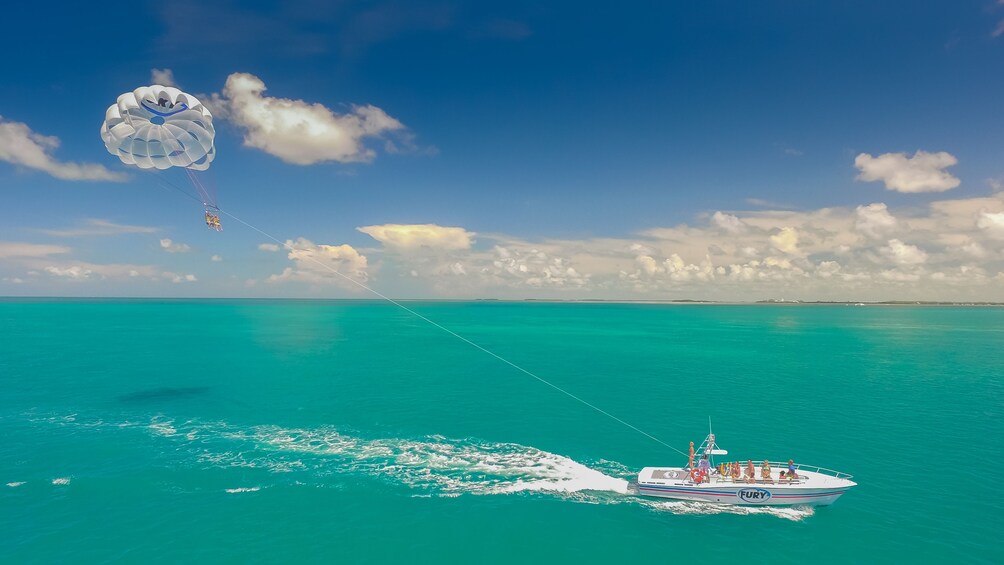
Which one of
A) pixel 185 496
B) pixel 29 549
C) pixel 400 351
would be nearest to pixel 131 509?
pixel 185 496

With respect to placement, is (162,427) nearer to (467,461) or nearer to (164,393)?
(164,393)

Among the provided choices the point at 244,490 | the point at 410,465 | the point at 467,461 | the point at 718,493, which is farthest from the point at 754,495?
the point at 244,490

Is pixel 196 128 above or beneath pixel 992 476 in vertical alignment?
Result: above

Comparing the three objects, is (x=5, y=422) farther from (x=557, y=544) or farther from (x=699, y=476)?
(x=699, y=476)

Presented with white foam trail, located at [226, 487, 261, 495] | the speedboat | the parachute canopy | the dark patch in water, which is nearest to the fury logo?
the speedboat

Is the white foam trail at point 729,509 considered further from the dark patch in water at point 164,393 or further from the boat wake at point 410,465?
the dark patch in water at point 164,393

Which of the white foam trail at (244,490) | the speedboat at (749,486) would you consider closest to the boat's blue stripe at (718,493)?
the speedboat at (749,486)
